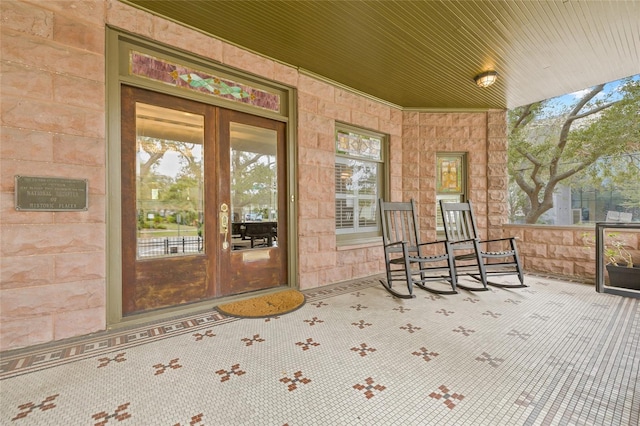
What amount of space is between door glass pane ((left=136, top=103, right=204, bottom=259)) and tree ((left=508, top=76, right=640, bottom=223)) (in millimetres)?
5140

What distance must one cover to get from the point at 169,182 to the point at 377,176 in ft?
9.66

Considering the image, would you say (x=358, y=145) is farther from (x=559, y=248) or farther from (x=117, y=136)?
(x=559, y=248)

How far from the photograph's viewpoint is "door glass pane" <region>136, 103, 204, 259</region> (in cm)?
245

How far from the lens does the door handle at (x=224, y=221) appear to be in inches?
111

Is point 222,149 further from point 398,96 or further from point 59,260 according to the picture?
point 398,96

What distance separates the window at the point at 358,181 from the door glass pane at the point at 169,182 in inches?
72.6

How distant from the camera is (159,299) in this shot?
8.11ft

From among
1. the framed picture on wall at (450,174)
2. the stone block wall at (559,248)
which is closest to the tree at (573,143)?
the stone block wall at (559,248)

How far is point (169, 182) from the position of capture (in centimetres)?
257

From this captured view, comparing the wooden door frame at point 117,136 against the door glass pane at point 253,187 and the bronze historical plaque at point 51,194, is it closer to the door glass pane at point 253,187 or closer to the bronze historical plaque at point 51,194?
the bronze historical plaque at point 51,194

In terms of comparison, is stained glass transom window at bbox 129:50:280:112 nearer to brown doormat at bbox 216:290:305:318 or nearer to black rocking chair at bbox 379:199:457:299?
black rocking chair at bbox 379:199:457:299

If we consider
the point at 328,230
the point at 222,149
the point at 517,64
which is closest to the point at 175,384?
the point at 222,149

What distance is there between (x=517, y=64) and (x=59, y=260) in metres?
4.89

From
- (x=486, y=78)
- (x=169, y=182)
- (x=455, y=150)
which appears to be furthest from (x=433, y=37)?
(x=169, y=182)
